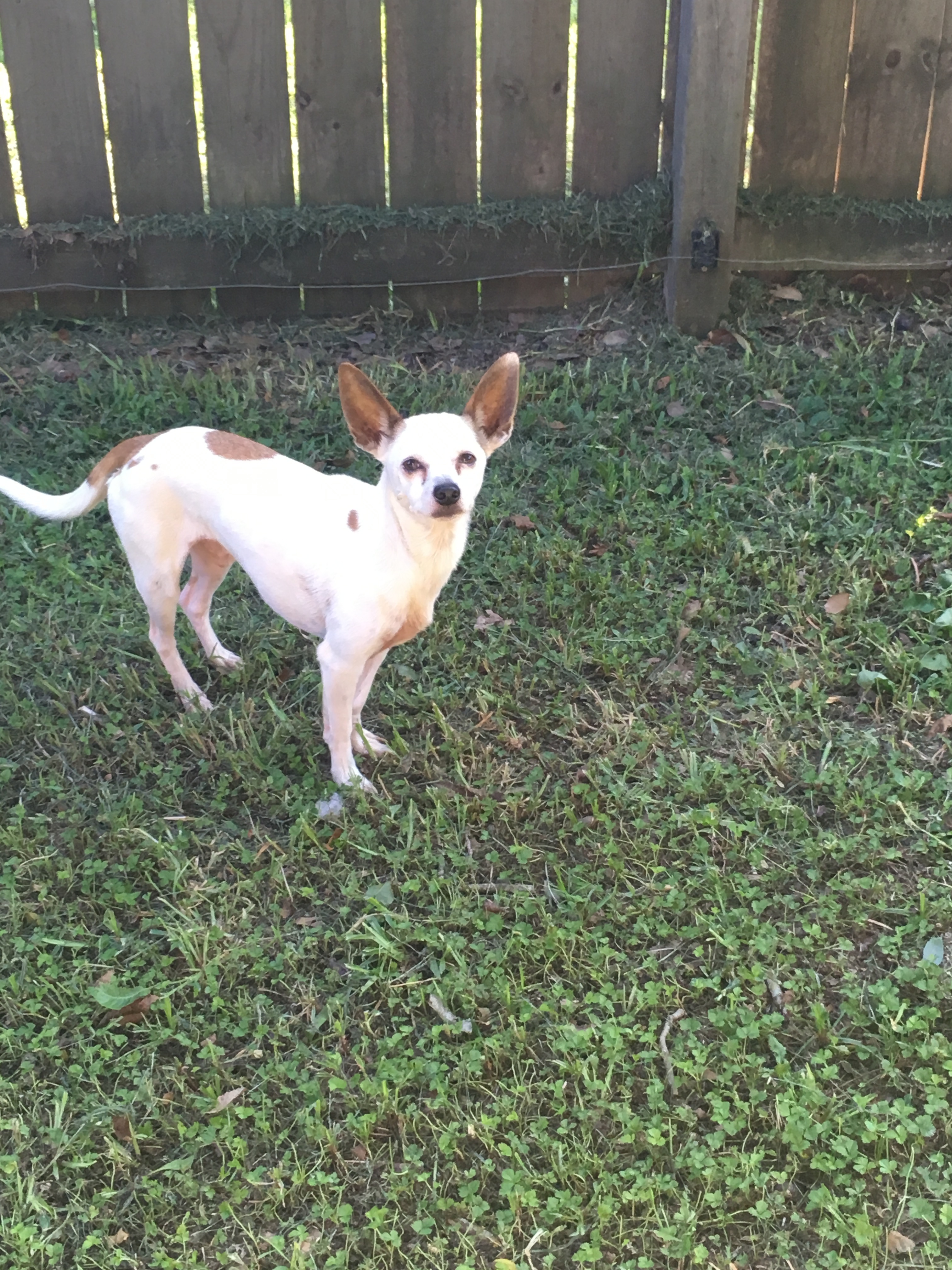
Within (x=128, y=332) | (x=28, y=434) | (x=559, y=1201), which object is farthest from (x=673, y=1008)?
(x=128, y=332)

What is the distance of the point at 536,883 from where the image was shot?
9.28ft

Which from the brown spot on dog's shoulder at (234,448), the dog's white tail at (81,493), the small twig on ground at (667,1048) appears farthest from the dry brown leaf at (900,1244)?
the dog's white tail at (81,493)

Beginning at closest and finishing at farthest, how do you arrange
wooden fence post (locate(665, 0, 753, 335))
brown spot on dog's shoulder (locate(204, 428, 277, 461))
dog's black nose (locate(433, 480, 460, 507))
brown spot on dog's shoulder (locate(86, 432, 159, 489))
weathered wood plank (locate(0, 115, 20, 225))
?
1. dog's black nose (locate(433, 480, 460, 507))
2. brown spot on dog's shoulder (locate(204, 428, 277, 461))
3. brown spot on dog's shoulder (locate(86, 432, 159, 489))
4. wooden fence post (locate(665, 0, 753, 335))
5. weathered wood plank (locate(0, 115, 20, 225))

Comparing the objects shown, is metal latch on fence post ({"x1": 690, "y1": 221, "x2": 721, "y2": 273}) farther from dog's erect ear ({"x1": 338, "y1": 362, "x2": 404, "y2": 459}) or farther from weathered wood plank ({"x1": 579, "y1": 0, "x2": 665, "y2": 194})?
dog's erect ear ({"x1": 338, "y1": 362, "x2": 404, "y2": 459})

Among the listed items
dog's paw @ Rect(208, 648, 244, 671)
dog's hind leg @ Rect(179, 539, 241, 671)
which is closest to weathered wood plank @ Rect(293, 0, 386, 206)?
dog's hind leg @ Rect(179, 539, 241, 671)

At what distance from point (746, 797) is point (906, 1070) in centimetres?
85

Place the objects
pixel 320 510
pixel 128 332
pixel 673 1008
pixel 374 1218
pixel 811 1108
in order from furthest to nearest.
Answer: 1. pixel 128 332
2. pixel 320 510
3. pixel 673 1008
4. pixel 811 1108
5. pixel 374 1218

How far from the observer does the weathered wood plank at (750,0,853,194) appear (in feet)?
16.0

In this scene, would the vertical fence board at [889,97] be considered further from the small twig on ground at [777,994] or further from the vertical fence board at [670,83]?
the small twig on ground at [777,994]

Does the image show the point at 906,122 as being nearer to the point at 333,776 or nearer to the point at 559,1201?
the point at 333,776

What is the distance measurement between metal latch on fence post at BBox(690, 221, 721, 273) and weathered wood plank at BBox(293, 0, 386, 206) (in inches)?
61.2

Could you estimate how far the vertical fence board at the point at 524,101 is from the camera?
16.3 feet

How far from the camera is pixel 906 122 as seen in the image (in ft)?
16.6

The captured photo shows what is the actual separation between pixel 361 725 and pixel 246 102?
3442mm
